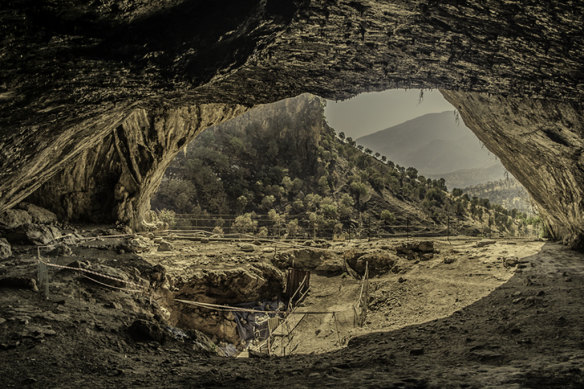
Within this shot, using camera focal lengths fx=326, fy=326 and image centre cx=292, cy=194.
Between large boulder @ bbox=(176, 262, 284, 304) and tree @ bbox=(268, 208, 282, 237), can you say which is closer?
large boulder @ bbox=(176, 262, 284, 304)

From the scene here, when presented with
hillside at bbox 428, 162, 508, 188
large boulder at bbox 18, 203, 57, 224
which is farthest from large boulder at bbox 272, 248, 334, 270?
hillside at bbox 428, 162, 508, 188

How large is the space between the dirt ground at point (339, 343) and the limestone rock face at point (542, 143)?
6.25 ft

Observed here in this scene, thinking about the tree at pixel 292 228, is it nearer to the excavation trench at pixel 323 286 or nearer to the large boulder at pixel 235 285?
the excavation trench at pixel 323 286

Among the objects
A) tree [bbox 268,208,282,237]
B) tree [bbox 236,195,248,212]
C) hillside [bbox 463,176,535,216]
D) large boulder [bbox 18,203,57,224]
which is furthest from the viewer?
hillside [bbox 463,176,535,216]

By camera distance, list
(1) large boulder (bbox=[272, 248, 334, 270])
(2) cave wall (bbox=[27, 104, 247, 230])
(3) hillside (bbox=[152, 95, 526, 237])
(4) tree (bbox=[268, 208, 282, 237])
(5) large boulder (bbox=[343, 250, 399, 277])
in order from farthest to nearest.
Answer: (3) hillside (bbox=[152, 95, 526, 237]) → (4) tree (bbox=[268, 208, 282, 237]) → (1) large boulder (bbox=[272, 248, 334, 270]) → (5) large boulder (bbox=[343, 250, 399, 277]) → (2) cave wall (bbox=[27, 104, 247, 230])

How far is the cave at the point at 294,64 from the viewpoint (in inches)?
145

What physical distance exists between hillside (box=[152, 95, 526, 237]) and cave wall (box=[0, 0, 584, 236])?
23.6 m

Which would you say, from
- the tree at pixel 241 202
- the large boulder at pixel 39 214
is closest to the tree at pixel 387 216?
the tree at pixel 241 202

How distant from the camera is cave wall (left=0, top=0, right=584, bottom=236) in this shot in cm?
362

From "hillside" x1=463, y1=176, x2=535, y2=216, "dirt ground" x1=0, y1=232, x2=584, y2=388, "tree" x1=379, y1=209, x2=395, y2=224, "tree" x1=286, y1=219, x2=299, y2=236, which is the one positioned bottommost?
"hillside" x1=463, y1=176, x2=535, y2=216

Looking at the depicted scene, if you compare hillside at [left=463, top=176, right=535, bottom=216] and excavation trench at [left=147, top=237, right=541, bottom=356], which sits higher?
excavation trench at [left=147, top=237, right=541, bottom=356]

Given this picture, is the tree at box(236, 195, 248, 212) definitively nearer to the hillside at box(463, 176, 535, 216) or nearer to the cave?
the cave

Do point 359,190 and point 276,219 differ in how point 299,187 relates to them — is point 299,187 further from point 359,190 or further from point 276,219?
point 276,219

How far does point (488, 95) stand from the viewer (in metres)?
8.02
